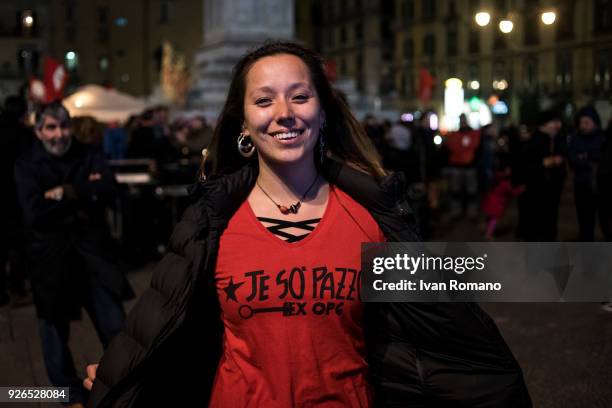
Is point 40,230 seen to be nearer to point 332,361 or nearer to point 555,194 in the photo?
point 332,361

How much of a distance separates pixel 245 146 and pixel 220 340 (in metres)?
0.65

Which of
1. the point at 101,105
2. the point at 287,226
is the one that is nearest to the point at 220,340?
the point at 287,226

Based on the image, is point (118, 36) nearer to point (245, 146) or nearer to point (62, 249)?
point (62, 249)

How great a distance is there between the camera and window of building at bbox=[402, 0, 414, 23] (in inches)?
2394

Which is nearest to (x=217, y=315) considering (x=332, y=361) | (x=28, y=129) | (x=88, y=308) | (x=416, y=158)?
(x=332, y=361)

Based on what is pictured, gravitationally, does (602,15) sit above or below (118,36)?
below

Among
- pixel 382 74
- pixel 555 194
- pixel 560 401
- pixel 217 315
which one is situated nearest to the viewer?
pixel 217 315

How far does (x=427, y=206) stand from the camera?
1255cm

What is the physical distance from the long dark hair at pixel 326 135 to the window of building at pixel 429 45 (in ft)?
189

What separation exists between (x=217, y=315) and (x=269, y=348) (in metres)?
0.25

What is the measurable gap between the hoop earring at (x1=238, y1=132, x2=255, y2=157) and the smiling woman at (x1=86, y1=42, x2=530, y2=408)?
146 millimetres

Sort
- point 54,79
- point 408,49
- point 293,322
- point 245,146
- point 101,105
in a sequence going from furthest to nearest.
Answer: point 408,49 → point 101,105 → point 54,79 → point 245,146 → point 293,322

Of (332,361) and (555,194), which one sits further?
(555,194)

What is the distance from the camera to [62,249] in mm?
4965
